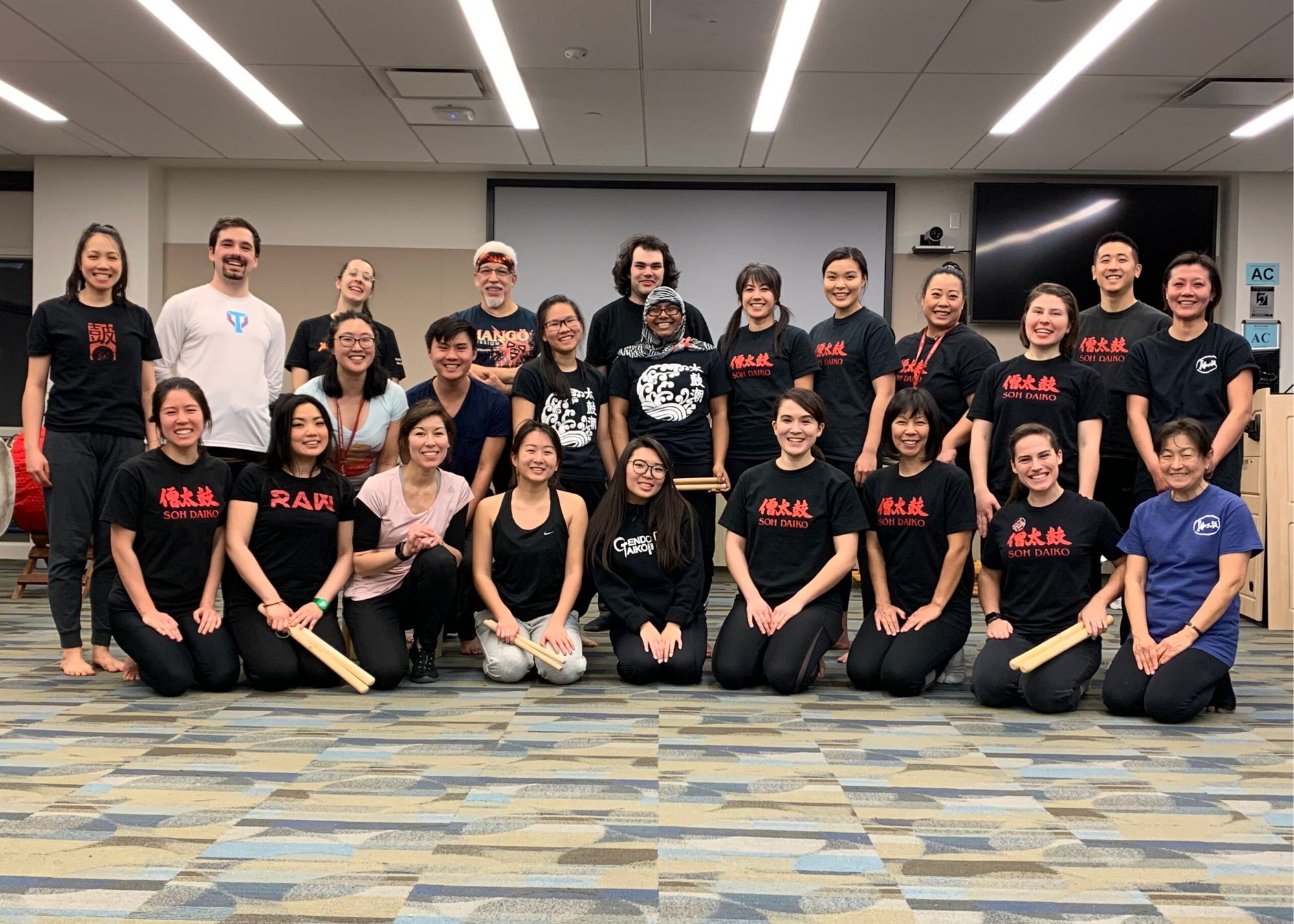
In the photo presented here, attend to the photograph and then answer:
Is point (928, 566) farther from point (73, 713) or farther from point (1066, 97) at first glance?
point (1066, 97)

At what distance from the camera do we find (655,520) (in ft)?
11.7

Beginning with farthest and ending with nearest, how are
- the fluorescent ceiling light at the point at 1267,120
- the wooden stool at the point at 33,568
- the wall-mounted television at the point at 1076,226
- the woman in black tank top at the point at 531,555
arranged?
the wall-mounted television at the point at 1076,226 → the fluorescent ceiling light at the point at 1267,120 → the wooden stool at the point at 33,568 → the woman in black tank top at the point at 531,555

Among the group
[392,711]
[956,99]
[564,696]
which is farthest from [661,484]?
[956,99]

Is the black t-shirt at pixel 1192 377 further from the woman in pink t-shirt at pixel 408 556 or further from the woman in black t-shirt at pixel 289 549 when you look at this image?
the woman in black t-shirt at pixel 289 549

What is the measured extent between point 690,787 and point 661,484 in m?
1.40

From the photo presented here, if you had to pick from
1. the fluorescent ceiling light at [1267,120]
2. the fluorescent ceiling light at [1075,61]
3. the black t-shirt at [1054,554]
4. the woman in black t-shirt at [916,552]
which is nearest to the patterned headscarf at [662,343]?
the woman in black t-shirt at [916,552]

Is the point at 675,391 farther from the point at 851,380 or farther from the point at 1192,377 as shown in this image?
the point at 1192,377

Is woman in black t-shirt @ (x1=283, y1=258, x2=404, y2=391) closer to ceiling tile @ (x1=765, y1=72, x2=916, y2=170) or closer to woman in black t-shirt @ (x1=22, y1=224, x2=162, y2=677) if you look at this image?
woman in black t-shirt @ (x1=22, y1=224, x2=162, y2=677)

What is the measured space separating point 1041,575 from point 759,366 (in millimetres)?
1213

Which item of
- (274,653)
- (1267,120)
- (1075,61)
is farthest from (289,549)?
(1267,120)

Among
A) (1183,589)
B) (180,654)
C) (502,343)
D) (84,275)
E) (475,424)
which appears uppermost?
(84,275)

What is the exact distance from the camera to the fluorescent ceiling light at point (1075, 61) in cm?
464

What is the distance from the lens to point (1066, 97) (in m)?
5.77

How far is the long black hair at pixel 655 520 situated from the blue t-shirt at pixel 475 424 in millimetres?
527
